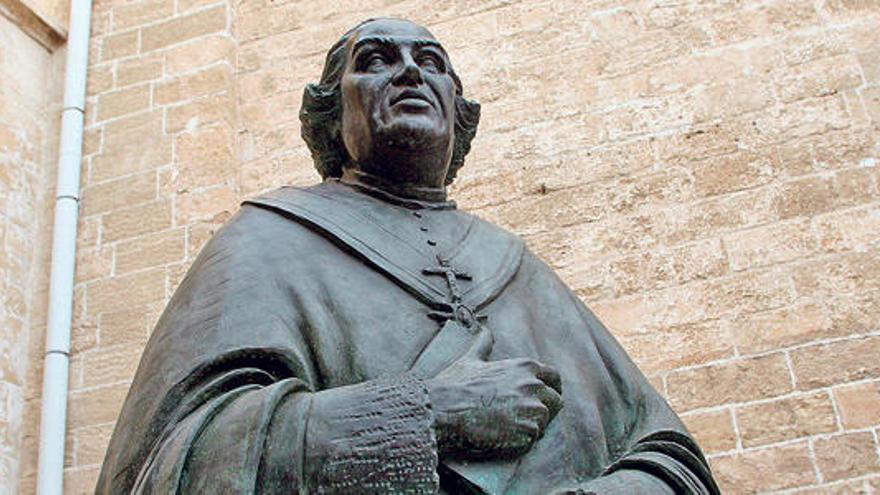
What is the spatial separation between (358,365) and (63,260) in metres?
4.15

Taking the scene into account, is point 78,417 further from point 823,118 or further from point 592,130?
point 823,118

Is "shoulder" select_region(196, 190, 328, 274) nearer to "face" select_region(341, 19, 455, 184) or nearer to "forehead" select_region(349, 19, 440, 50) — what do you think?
"face" select_region(341, 19, 455, 184)

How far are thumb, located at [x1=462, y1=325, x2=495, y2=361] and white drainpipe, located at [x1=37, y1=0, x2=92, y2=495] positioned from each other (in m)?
3.68

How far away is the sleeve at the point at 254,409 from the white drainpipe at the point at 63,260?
3.56 metres

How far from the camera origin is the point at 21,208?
5.73m

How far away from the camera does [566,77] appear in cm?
544

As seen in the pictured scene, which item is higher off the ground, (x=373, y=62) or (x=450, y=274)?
(x=373, y=62)

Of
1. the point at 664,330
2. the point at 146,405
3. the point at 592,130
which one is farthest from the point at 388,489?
the point at 592,130

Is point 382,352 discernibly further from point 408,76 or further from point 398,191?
point 408,76

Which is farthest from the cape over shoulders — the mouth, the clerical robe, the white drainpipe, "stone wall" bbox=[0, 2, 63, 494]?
"stone wall" bbox=[0, 2, 63, 494]

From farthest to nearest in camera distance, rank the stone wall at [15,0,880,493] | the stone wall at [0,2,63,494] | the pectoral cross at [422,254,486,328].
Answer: the stone wall at [0,2,63,494] < the stone wall at [15,0,880,493] < the pectoral cross at [422,254,486,328]

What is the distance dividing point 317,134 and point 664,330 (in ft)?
9.23

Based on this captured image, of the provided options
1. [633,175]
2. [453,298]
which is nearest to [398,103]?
[453,298]

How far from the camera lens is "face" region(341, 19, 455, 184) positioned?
2008mm
